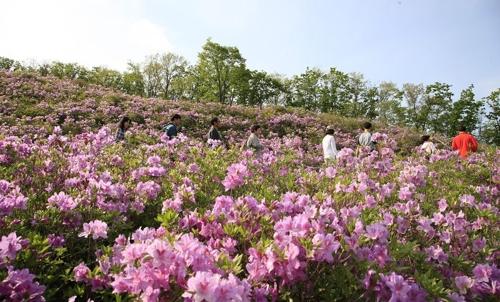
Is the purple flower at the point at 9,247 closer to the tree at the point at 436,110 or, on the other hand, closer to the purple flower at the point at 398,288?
the purple flower at the point at 398,288

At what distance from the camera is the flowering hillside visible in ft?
7.34

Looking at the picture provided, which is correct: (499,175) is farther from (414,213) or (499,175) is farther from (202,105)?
(202,105)

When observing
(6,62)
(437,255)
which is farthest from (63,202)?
(6,62)

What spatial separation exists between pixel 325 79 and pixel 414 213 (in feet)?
212

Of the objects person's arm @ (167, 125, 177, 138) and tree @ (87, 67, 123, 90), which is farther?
tree @ (87, 67, 123, 90)

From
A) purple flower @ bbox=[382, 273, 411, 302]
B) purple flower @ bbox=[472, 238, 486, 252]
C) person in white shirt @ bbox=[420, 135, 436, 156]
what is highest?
person in white shirt @ bbox=[420, 135, 436, 156]

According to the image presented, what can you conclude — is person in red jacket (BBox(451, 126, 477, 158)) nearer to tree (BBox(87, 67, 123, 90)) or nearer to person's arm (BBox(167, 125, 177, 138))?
person's arm (BBox(167, 125, 177, 138))

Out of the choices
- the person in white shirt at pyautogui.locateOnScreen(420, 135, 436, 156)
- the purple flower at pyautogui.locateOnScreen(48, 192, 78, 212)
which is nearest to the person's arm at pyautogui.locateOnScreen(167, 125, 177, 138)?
the person in white shirt at pyautogui.locateOnScreen(420, 135, 436, 156)

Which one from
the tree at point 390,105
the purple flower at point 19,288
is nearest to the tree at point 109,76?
the tree at point 390,105

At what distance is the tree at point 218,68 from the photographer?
57594 millimetres

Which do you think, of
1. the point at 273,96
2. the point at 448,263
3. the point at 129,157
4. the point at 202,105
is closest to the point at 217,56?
the point at 273,96

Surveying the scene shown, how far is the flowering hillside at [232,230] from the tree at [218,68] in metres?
51.3

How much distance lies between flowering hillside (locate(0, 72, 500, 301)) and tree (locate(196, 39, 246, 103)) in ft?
168

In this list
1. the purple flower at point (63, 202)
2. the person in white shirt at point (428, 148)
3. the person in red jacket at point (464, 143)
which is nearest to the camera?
the purple flower at point (63, 202)
